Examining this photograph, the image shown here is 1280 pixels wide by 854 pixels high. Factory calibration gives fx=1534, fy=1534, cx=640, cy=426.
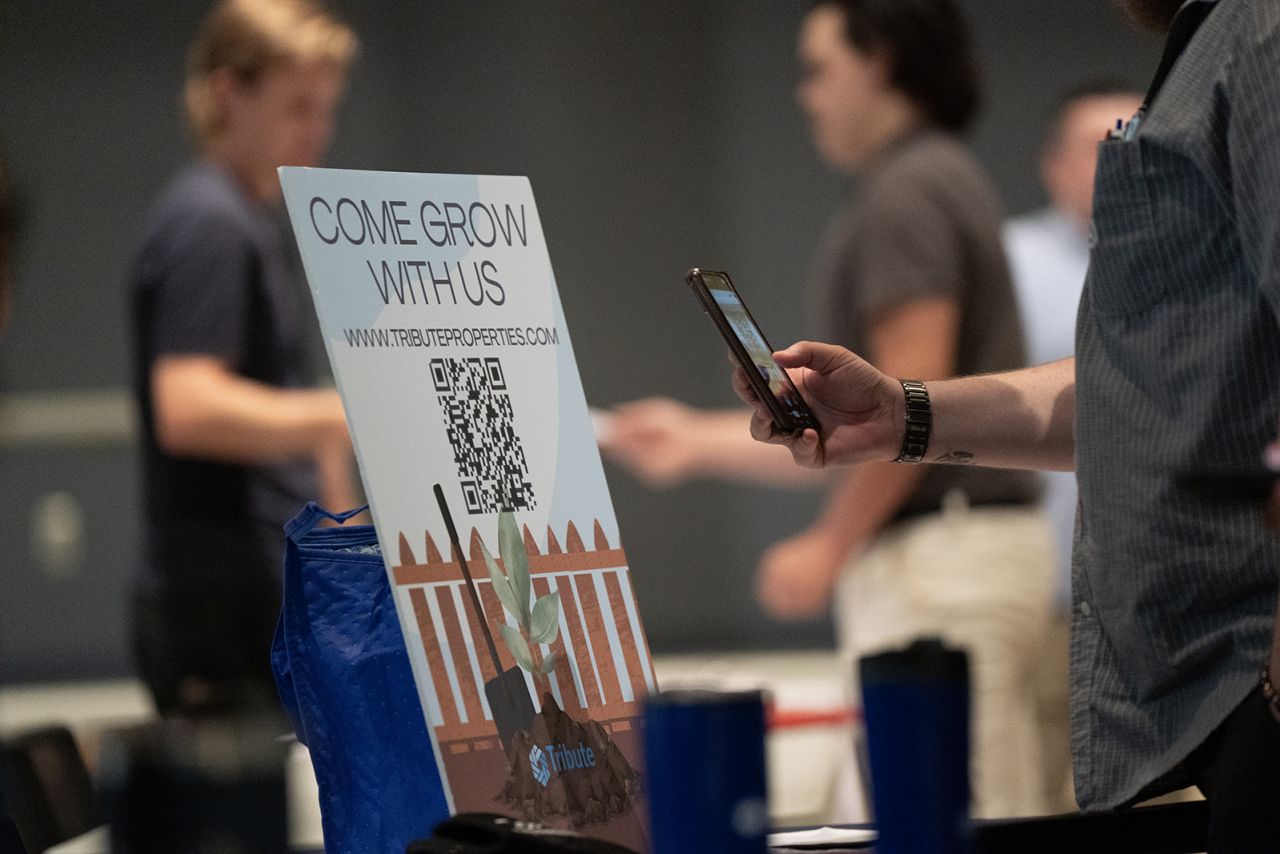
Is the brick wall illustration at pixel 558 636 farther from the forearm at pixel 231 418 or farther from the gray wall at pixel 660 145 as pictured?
the gray wall at pixel 660 145

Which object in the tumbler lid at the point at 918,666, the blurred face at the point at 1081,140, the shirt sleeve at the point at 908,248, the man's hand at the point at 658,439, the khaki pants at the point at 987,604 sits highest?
the blurred face at the point at 1081,140

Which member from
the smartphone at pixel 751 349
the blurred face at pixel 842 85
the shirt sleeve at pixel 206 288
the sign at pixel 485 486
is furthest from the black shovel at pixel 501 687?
the blurred face at pixel 842 85

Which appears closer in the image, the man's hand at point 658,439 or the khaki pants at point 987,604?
the khaki pants at point 987,604

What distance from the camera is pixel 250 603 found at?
8.35ft

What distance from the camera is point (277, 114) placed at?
2723 mm

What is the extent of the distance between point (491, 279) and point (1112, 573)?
1.76ft

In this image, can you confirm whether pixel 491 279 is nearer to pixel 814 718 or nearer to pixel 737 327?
pixel 737 327

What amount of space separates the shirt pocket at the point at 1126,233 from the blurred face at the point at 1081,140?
3.21 m

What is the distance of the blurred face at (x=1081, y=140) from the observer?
4281 millimetres

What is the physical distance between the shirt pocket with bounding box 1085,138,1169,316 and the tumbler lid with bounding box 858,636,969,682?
0.45 m

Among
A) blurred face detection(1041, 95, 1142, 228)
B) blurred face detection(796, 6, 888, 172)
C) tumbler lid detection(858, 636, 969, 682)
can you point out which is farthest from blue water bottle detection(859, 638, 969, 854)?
blurred face detection(1041, 95, 1142, 228)

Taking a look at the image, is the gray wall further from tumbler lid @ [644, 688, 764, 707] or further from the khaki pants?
tumbler lid @ [644, 688, 764, 707]

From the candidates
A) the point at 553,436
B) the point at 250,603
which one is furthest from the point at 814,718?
the point at 553,436

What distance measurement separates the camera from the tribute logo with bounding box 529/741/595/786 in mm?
1116
